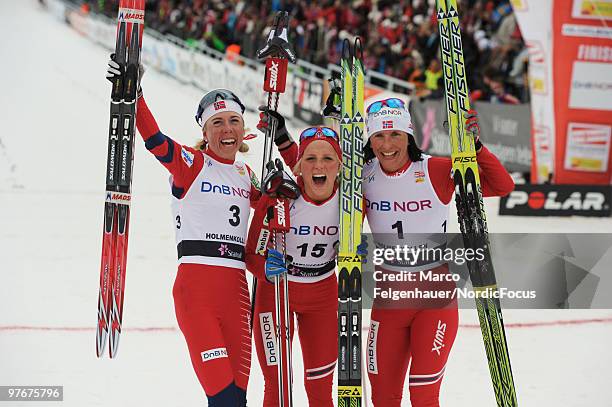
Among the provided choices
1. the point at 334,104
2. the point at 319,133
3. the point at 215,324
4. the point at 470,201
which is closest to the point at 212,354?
the point at 215,324

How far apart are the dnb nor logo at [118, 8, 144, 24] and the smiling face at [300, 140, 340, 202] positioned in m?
1.15

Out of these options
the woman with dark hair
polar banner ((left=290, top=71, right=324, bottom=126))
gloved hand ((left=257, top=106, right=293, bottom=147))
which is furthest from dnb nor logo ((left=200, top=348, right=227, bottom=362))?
polar banner ((left=290, top=71, right=324, bottom=126))

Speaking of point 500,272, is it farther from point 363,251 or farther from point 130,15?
point 130,15

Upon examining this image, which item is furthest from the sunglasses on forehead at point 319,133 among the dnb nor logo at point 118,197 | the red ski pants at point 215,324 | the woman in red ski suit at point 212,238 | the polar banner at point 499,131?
the polar banner at point 499,131

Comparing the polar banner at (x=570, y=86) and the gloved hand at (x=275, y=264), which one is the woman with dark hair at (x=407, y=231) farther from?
the polar banner at (x=570, y=86)

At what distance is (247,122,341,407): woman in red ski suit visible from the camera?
4.61 metres

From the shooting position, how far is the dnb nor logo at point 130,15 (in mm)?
4832

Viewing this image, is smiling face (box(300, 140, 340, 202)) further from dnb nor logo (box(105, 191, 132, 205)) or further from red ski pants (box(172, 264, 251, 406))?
dnb nor logo (box(105, 191, 132, 205))

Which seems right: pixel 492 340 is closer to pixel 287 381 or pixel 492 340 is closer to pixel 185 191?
pixel 287 381

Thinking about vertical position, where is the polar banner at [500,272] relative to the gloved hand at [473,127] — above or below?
below

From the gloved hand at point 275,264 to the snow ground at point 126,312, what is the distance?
147 centimetres

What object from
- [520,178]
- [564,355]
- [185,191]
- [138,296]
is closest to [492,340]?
[185,191]

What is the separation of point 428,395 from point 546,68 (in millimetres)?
8146

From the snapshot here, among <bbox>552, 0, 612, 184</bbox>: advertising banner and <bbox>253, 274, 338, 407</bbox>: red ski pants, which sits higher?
<bbox>552, 0, 612, 184</bbox>: advertising banner
